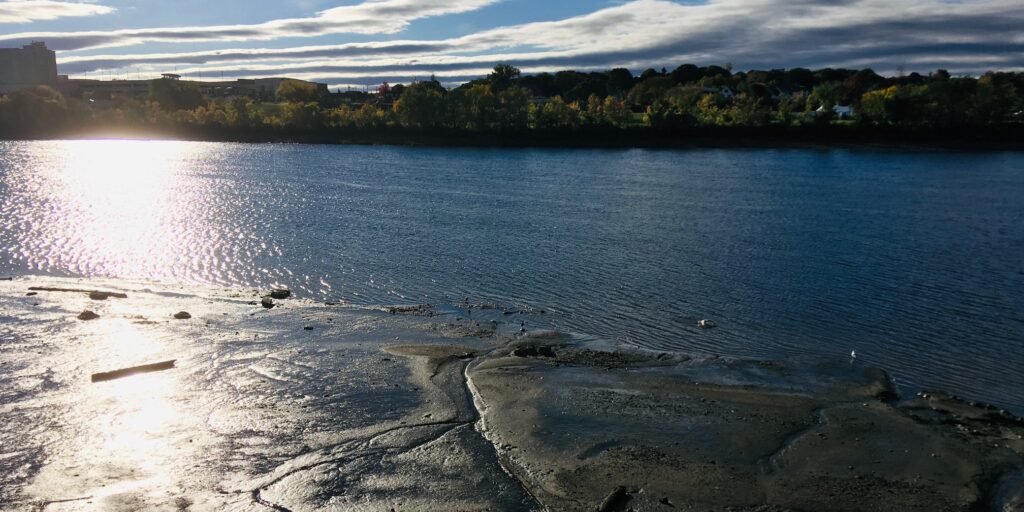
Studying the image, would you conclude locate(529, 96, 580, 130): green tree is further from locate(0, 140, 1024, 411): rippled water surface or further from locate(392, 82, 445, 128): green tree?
locate(0, 140, 1024, 411): rippled water surface

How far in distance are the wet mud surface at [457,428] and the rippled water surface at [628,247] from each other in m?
3.74

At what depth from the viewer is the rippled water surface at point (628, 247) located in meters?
26.5

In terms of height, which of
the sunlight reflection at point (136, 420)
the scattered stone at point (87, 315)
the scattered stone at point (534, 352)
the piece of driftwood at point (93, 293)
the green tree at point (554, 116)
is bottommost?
the sunlight reflection at point (136, 420)

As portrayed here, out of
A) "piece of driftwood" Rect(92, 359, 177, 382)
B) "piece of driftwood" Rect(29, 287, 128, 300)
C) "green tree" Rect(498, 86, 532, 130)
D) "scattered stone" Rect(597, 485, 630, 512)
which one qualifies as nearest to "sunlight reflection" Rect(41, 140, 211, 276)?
"piece of driftwood" Rect(29, 287, 128, 300)

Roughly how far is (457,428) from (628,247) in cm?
2596

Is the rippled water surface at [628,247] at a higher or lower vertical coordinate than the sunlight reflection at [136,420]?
higher

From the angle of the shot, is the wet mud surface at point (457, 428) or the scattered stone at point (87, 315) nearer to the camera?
the wet mud surface at point (457, 428)

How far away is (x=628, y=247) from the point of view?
4178 centimetres

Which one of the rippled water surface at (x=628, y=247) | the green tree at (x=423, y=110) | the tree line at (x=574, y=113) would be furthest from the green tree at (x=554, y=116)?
the rippled water surface at (x=628, y=247)

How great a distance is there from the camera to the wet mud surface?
14.1 m

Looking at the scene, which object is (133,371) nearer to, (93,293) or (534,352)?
(534,352)

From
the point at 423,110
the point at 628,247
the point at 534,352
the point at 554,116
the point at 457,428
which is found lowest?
the point at 457,428

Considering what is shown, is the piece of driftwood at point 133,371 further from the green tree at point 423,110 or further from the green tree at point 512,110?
the green tree at point 423,110

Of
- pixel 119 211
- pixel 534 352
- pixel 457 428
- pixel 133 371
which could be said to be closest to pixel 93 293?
pixel 133 371
